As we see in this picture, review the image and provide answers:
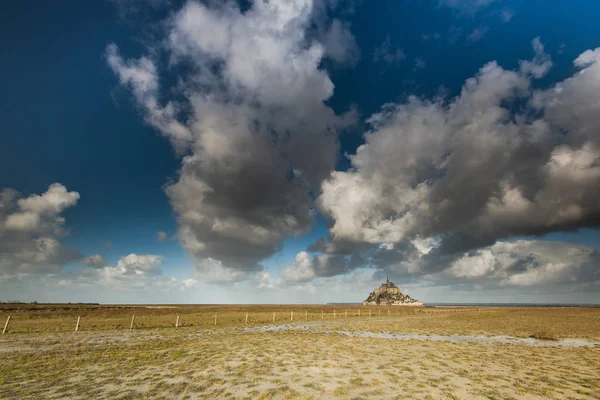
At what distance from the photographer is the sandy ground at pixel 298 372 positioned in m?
12.7

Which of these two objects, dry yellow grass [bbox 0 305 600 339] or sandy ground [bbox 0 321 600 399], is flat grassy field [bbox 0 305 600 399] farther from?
dry yellow grass [bbox 0 305 600 339]

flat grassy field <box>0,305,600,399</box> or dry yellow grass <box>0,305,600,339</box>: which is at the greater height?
dry yellow grass <box>0,305,600,339</box>

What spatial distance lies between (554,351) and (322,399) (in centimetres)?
2284

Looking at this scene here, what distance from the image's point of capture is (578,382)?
1423cm

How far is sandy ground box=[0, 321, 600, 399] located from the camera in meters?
12.7

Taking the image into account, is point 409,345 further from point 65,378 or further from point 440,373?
point 65,378

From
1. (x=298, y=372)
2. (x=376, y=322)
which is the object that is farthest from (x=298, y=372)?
(x=376, y=322)

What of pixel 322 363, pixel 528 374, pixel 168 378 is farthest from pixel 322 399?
pixel 528 374

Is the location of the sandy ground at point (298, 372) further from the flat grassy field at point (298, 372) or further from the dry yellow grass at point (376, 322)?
the dry yellow grass at point (376, 322)

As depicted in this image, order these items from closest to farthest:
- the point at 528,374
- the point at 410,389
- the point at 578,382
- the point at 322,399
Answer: the point at 322,399
the point at 410,389
the point at 578,382
the point at 528,374

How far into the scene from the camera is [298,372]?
53.6ft

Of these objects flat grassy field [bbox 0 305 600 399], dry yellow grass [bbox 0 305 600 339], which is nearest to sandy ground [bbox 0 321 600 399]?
flat grassy field [bbox 0 305 600 399]

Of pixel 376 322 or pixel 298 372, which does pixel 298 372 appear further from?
pixel 376 322

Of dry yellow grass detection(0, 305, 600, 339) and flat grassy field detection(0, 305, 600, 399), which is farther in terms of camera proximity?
dry yellow grass detection(0, 305, 600, 339)
